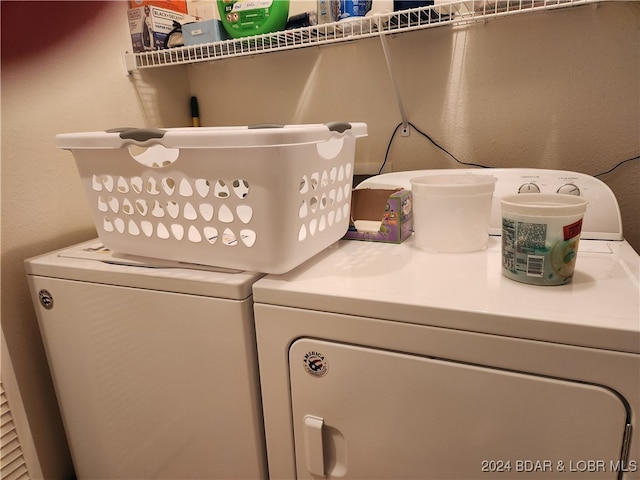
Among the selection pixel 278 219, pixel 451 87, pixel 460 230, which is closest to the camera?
pixel 278 219

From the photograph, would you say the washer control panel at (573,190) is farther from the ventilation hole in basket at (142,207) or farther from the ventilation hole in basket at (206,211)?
the ventilation hole in basket at (142,207)

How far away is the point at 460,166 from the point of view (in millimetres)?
1290

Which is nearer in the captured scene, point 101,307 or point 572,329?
point 572,329

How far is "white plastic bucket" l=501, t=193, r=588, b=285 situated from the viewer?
646 millimetres

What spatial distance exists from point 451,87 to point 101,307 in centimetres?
108

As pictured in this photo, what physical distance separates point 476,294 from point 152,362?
0.64 m

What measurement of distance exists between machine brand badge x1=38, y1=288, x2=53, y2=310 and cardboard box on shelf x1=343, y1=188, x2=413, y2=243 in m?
0.68

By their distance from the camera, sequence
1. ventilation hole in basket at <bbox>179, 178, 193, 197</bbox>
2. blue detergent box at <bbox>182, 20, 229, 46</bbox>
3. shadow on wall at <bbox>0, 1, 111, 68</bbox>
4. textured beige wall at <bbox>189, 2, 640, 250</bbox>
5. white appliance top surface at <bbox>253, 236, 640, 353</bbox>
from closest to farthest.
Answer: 1. white appliance top surface at <bbox>253, 236, 640, 353</bbox>
2. ventilation hole in basket at <bbox>179, 178, 193, 197</bbox>
3. shadow on wall at <bbox>0, 1, 111, 68</bbox>
4. textured beige wall at <bbox>189, 2, 640, 250</bbox>
5. blue detergent box at <bbox>182, 20, 229, 46</bbox>

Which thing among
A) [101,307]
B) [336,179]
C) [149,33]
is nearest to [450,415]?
[336,179]

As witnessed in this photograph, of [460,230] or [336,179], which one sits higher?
[336,179]

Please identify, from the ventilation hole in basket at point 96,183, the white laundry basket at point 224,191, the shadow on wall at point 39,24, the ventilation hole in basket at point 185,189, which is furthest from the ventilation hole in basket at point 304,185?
the shadow on wall at point 39,24

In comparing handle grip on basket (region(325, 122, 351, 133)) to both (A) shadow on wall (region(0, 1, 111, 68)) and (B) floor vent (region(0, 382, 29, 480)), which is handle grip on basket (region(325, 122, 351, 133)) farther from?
(B) floor vent (region(0, 382, 29, 480))

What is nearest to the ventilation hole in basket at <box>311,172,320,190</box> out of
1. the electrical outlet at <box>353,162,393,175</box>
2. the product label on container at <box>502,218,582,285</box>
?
the product label on container at <box>502,218,582,285</box>

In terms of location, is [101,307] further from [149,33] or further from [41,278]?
[149,33]
